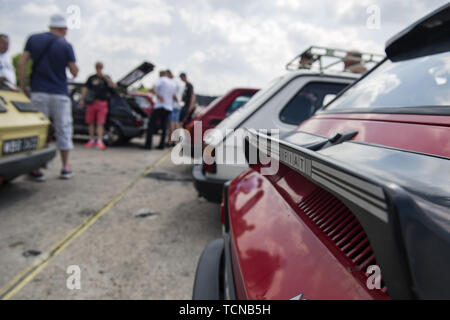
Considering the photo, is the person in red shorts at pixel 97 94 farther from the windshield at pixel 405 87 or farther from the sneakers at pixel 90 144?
the windshield at pixel 405 87

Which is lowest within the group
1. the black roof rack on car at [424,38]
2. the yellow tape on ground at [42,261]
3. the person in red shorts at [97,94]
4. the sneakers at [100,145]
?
the yellow tape on ground at [42,261]

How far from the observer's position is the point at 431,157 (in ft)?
2.35

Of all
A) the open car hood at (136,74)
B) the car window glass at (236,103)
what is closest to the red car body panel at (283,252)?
the car window glass at (236,103)

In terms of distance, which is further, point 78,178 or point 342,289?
point 78,178

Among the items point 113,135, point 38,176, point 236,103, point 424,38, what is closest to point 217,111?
point 236,103

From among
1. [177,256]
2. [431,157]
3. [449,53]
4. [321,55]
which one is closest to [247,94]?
[321,55]

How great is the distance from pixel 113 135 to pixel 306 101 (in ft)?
19.7

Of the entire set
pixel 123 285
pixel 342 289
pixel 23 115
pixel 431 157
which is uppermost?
pixel 23 115

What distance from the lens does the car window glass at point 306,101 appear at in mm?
3156

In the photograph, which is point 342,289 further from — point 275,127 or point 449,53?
point 275,127

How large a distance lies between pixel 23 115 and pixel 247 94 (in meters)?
2.85

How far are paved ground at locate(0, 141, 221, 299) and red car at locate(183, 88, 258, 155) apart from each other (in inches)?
32.3

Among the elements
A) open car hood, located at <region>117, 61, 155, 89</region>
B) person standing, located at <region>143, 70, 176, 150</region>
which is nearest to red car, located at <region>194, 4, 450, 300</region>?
person standing, located at <region>143, 70, 176, 150</region>

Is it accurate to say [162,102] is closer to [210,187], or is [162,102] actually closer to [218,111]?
[218,111]
